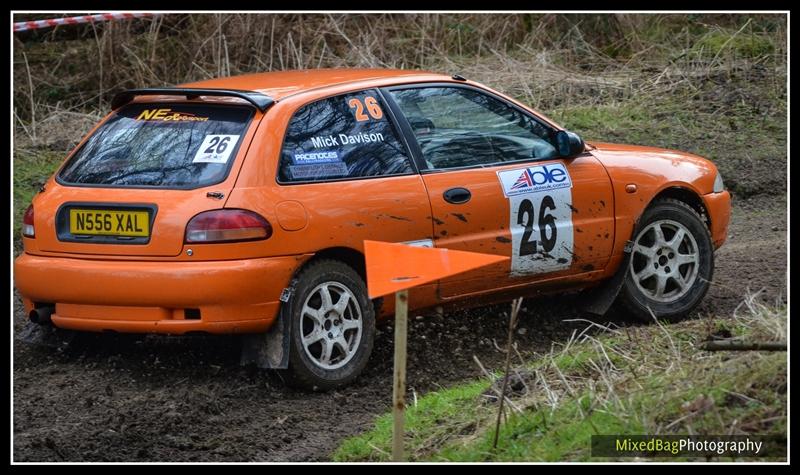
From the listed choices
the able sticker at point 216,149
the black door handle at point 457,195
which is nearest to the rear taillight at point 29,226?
the able sticker at point 216,149

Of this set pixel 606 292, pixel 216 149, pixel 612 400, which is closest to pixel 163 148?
pixel 216 149

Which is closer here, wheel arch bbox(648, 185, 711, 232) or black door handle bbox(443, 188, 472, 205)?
black door handle bbox(443, 188, 472, 205)

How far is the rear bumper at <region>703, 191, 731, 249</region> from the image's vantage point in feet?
26.6

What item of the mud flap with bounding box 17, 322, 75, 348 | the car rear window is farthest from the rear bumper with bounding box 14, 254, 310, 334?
the mud flap with bounding box 17, 322, 75, 348

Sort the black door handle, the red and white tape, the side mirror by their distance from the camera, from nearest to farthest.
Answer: the black door handle → the side mirror → the red and white tape

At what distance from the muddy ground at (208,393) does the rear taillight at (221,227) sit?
842mm

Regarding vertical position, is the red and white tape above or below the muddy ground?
above

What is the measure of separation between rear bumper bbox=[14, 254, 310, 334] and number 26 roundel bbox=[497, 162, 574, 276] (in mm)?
1433

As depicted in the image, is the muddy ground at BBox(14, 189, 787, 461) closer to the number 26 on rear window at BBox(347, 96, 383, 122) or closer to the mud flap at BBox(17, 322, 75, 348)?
the mud flap at BBox(17, 322, 75, 348)

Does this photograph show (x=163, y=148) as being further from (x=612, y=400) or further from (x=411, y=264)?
(x=612, y=400)

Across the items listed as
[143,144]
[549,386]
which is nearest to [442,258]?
[549,386]

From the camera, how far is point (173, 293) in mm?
6301

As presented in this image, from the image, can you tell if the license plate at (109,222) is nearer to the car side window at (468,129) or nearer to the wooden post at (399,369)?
the car side window at (468,129)

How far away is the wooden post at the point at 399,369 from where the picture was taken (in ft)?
15.4
